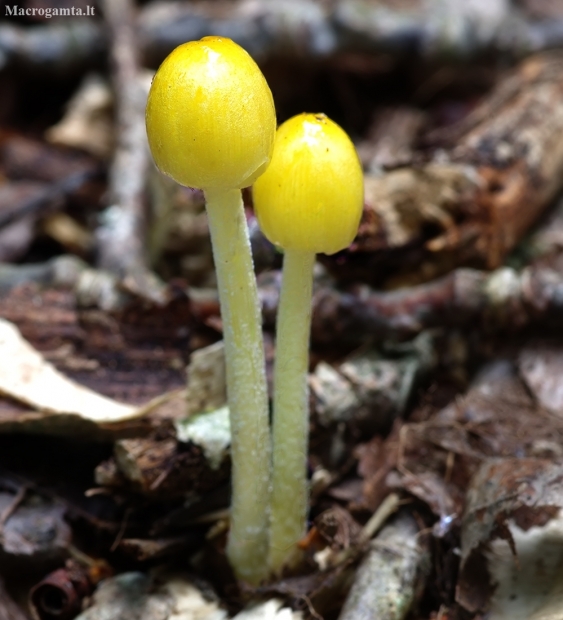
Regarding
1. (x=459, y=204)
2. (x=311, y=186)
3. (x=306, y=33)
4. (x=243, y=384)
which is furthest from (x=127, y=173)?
(x=311, y=186)

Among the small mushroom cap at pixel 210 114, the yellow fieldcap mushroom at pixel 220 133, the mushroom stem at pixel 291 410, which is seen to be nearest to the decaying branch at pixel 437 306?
the mushroom stem at pixel 291 410

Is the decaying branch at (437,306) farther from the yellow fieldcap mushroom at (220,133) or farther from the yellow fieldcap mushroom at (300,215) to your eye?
the yellow fieldcap mushroom at (220,133)

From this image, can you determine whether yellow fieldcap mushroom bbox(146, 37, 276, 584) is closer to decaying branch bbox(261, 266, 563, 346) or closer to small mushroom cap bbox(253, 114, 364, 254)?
small mushroom cap bbox(253, 114, 364, 254)

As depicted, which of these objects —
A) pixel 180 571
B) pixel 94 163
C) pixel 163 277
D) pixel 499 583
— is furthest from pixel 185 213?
pixel 499 583

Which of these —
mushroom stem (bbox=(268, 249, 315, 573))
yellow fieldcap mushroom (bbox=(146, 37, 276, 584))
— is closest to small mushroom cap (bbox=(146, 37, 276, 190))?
yellow fieldcap mushroom (bbox=(146, 37, 276, 584))

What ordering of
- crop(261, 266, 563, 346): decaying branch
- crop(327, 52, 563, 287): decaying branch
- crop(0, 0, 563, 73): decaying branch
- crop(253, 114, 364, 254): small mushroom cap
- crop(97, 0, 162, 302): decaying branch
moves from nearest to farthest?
crop(253, 114, 364, 254): small mushroom cap < crop(261, 266, 563, 346): decaying branch < crop(327, 52, 563, 287): decaying branch < crop(97, 0, 162, 302): decaying branch < crop(0, 0, 563, 73): decaying branch

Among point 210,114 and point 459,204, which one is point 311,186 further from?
point 459,204
